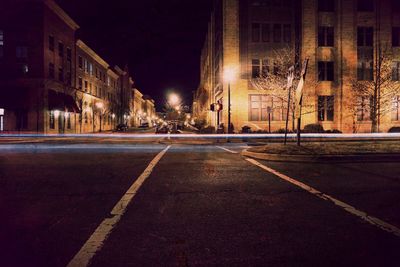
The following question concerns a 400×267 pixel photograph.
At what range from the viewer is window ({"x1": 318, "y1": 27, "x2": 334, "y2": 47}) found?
38.3 m

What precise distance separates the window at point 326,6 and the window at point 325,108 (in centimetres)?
994

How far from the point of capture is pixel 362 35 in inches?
1532

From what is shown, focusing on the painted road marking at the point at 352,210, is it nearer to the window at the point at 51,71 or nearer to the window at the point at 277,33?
the window at the point at 277,33

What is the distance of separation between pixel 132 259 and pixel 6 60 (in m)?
40.6

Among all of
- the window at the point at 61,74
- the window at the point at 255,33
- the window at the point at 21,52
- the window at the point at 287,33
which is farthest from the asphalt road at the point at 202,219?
the window at the point at 61,74

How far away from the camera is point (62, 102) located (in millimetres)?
40656

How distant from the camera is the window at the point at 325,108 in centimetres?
3816

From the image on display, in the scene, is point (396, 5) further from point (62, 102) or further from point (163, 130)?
point (62, 102)

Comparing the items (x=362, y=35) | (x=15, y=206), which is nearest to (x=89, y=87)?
(x=362, y=35)

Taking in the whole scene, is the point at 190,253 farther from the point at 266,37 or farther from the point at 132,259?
the point at 266,37

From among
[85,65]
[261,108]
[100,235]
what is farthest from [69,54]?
[100,235]

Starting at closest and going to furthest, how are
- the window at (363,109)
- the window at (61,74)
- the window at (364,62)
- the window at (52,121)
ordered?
the window at (363,109), the window at (364,62), the window at (52,121), the window at (61,74)

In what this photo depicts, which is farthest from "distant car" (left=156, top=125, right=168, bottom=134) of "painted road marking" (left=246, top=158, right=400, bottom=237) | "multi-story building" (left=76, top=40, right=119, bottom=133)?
"painted road marking" (left=246, top=158, right=400, bottom=237)

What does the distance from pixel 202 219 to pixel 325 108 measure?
119 ft
